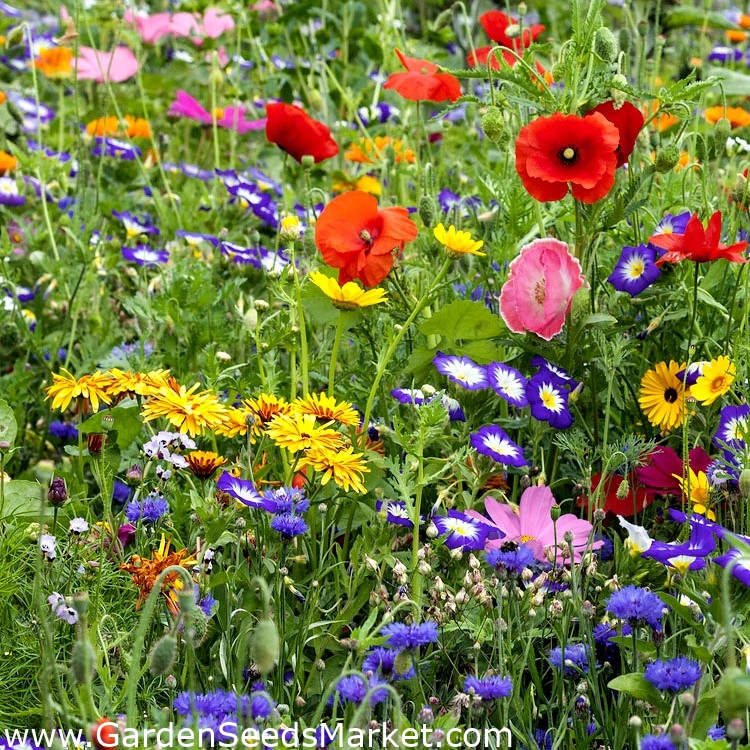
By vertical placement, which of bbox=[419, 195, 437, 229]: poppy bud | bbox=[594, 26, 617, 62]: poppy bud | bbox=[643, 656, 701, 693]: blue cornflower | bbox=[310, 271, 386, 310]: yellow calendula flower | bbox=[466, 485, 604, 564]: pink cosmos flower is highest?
bbox=[594, 26, 617, 62]: poppy bud

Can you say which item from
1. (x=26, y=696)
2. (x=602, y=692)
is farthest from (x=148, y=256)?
(x=602, y=692)

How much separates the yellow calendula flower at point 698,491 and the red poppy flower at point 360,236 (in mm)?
536

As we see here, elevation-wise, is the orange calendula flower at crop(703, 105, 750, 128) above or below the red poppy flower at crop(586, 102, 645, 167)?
below

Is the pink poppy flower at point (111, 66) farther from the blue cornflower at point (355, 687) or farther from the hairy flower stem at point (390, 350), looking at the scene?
the blue cornflower at point (355, 687)

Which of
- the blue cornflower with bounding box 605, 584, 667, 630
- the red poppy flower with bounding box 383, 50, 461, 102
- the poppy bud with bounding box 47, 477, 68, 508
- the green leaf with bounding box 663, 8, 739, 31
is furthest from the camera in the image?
the green leaf with bounding box 663, 8, 739, 31

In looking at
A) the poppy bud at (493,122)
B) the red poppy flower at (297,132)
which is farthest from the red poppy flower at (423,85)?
the poppy bud at (493,122)

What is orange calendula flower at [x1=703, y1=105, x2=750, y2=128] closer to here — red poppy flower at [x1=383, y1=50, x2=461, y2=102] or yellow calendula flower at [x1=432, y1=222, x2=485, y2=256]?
red poppy flower at [x1=383, y1=50, x2=461, y2=102]

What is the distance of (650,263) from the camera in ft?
6.19

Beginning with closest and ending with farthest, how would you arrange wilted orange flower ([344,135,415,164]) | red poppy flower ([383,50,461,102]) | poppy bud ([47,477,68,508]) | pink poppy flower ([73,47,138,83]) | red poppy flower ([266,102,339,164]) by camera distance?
poppy bud ([47,477,68,508]) → red poppy flower ([266,102,339,164]) → red poppy flower ([383,50,461,102]) → wilted orange flower ([344,135,415,164]) → pink poppy flower ([73,47,138,83])

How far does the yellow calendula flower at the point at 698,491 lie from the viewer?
164 centimetres

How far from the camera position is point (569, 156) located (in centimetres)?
169

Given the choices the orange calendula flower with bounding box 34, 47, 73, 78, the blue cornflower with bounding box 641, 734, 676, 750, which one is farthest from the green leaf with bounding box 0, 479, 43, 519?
the orange calendula flower with bounding box 34, 47, 73, 78

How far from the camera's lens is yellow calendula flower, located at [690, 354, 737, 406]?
170 cm

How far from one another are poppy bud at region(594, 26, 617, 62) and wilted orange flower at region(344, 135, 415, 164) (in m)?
0.94
